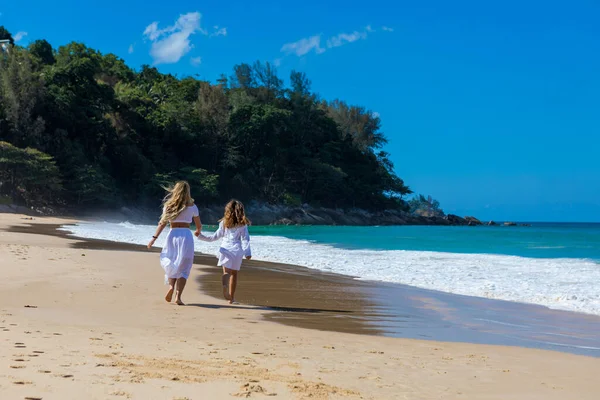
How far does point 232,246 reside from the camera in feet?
25.6

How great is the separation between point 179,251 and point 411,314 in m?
3.13

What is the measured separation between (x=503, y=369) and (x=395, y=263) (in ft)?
34.5

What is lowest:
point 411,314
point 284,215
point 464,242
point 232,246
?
point 411,314

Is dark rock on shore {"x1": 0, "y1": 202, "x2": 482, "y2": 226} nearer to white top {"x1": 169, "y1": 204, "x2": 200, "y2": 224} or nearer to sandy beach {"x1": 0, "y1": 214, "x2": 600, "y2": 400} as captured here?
white top {"x1": 169, "y1": 204, "x2": 200, "y2": 224}

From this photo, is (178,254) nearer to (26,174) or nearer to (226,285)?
(226,285)

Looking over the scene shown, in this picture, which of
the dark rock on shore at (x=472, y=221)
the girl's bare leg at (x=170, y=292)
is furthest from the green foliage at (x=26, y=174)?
the dark rock on shore at (x=472, y=221)

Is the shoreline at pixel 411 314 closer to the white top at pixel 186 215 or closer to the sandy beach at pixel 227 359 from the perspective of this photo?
the sandy beach at pixel 227 359

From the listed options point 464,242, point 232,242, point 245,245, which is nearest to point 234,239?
point 232,242

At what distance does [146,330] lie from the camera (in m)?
5.11

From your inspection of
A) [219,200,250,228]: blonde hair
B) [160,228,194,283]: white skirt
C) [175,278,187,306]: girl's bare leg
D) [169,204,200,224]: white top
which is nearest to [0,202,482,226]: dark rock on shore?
[219,200,250,228]: blonde hair

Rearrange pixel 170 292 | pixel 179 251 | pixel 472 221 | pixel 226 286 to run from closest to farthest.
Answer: pixel 170 292
pixel 179 251
pixel 226 286
pixel 472 221

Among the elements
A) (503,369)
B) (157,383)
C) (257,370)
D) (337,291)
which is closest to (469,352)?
(503,369)

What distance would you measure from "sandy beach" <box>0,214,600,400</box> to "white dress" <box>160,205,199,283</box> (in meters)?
0.44

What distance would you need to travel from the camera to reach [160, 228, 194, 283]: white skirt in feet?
23.5
